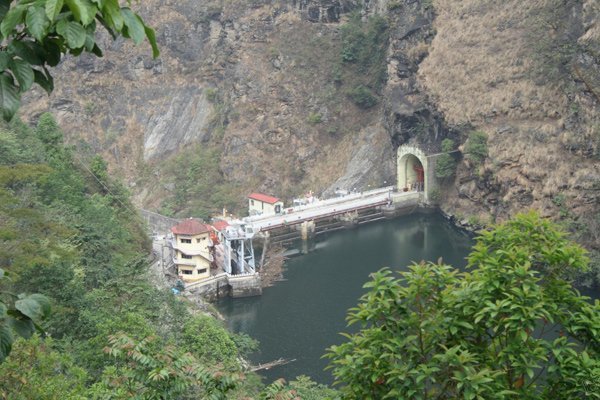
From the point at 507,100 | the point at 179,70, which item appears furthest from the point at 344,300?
the point at 179,70

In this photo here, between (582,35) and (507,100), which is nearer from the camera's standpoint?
(582,35)

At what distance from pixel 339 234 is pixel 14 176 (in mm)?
20765

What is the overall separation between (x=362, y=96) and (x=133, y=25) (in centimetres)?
4241

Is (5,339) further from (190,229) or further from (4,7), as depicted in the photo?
(190,229)

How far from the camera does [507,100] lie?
125 ft

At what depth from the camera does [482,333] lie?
240 inches

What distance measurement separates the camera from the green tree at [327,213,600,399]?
18.5ft

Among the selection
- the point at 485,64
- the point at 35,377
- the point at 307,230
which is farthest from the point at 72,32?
the point at 485,64

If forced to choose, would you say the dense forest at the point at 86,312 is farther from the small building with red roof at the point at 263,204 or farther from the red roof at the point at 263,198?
the red roof at the point at 263,198

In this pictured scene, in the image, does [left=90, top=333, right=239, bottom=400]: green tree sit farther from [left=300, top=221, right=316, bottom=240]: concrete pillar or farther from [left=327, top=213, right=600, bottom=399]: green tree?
[left=300, top=221, right=316, bottom=240]: concrete pillar

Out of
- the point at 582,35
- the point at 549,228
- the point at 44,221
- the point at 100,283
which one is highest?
the point at 582,35

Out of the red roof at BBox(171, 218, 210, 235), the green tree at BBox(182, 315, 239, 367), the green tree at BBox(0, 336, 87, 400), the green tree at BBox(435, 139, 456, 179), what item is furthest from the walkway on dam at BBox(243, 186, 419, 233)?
the green tree at BBox(0, 336, 87, 400)

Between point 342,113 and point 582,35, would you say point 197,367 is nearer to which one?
point 582,35

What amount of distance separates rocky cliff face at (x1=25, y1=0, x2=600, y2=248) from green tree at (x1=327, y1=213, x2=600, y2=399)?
28.0m
